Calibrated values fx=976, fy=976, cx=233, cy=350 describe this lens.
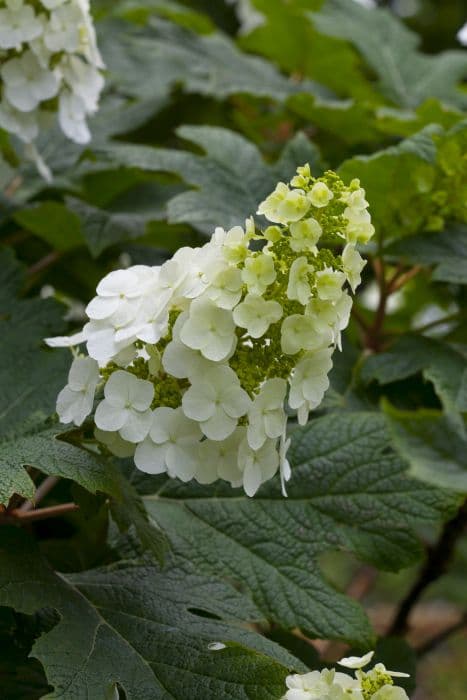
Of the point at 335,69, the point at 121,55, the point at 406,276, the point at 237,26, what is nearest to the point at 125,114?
the point at 121,55

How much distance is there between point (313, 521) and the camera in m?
1.21

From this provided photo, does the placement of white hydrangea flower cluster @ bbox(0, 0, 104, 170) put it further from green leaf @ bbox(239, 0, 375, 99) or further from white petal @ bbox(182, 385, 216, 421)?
green leaf @ bbox(239, 0, 375, 99)

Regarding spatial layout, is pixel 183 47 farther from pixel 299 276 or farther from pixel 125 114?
pixel 299 276

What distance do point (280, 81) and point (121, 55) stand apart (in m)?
0.37

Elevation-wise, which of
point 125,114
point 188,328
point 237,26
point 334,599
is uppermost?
point 188,328

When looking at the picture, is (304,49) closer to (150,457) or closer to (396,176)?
(396,176)

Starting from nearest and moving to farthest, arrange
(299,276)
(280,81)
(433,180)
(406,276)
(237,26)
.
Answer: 1. (299,276)
2. (433,180)
3. (406,276)
4. (280,81)
5. (237,26)

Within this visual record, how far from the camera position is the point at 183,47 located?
2.16 metres

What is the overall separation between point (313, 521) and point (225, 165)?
674 millimetres

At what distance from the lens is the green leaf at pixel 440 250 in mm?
1457

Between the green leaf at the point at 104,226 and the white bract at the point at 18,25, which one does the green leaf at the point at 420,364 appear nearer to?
the green leaf at the point at 104,226

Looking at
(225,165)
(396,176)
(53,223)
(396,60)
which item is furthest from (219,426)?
(396,60)

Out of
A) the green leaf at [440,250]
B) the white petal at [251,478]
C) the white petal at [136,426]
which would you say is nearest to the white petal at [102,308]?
the white petal at [136,426]

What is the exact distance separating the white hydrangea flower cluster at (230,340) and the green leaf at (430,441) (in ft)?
0.55
